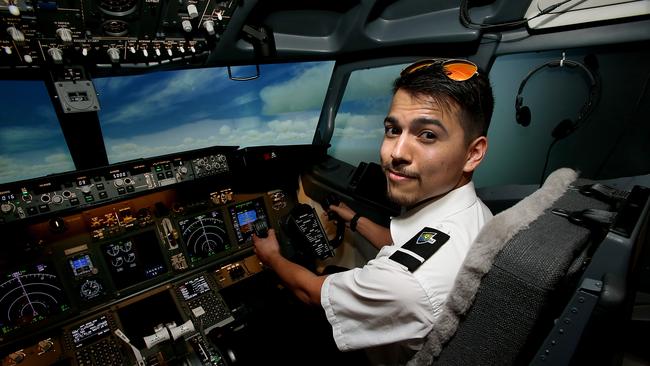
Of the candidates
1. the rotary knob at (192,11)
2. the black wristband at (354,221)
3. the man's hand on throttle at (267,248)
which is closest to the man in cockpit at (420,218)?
the man's hand on throttle at (267,248)

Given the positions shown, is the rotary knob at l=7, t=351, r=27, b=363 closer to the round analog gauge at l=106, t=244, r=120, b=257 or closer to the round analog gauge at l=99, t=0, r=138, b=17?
the round analog gauge at l=106, t=244, r=120, b=257

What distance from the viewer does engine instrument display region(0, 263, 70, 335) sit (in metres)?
1.56

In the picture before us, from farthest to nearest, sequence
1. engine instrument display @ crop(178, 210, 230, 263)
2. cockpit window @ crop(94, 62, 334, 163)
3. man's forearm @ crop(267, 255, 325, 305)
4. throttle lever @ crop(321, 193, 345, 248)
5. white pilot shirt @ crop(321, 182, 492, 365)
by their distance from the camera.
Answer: cockpit window @ crop(94, 62, 334, 163)
throttle lever @ crop(321, 193, 345, 248)
engine instrument display @ crop(178, 210, 230, 263)
man's forearm @ crop(267, 255, 325, 305)
white pilot shirt @ crop(321, 182, 492, 365)

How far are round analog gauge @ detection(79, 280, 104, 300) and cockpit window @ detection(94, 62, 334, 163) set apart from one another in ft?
4.03

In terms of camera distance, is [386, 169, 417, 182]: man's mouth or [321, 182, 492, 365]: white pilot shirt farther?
[386, 169, 417, 182]: man's mouth

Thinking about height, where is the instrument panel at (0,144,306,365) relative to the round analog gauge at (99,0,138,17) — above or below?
below

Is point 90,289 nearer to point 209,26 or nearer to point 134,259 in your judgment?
point 134,259

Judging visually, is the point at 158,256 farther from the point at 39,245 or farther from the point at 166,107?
the point at 166,107

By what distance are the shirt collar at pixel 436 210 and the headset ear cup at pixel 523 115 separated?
3.55ft

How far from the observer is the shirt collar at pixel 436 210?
3.71 feet

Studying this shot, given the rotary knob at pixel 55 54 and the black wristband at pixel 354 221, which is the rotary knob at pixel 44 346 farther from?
the black wristband at pixel 354 221

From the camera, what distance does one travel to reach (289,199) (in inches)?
97.9

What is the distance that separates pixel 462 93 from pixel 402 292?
664mm

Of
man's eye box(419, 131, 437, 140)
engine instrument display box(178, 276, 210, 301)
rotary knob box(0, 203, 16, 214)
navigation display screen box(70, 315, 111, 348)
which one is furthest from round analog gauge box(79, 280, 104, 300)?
man's eye box(419, 131, 437, 140)
